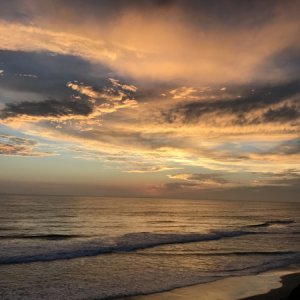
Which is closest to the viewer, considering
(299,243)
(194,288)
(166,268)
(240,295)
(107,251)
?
(240,295)

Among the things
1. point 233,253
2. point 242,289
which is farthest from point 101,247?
point 242,289

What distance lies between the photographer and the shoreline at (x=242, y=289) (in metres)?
16.7

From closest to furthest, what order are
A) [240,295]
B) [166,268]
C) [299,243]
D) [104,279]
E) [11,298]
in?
[11,298] < [240,295] < [104,279] < [166,268] < [299,243]

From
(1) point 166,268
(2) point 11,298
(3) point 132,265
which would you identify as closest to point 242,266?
(1) point 166,268

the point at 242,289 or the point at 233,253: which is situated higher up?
the point at 233,253

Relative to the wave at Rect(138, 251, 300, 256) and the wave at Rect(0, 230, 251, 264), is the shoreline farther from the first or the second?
the wave at Rect(0, 230, 251, 264)

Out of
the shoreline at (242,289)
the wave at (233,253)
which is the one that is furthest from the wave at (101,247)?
the shoreline at (242,289)

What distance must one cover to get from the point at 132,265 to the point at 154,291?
6896 mm

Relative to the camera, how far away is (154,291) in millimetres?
17766

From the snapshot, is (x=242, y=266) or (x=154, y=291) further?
(x=242, y=266)

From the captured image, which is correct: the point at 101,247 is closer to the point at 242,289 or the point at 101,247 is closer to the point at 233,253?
the point at 233,253

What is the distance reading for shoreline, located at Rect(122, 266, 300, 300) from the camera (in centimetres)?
1666

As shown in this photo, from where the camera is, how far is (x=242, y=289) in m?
18.3

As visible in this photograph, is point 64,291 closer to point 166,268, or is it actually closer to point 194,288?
point 194,288
